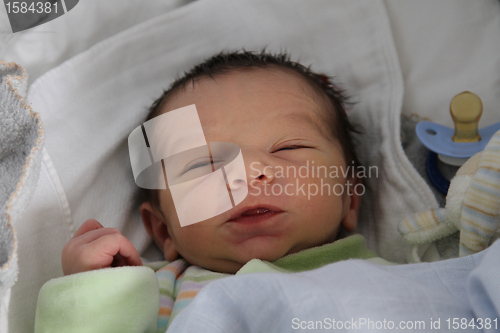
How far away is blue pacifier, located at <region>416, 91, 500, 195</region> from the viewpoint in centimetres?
98

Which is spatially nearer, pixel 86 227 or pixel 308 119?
pixel 86 227

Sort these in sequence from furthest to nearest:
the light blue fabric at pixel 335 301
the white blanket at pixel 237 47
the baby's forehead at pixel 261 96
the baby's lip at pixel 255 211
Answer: the white blanket at pixel 237 47 < the baby's forehead at pixel 261 96 < the baby's lip at pixel 255 211 < the light blue fabric at pixel 335 301

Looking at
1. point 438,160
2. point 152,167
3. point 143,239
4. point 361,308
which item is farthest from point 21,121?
point 438,160

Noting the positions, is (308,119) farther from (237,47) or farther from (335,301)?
(335,301)

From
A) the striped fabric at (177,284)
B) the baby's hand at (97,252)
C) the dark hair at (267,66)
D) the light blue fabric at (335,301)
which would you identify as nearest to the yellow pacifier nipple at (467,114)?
the dark hair at (267,66)

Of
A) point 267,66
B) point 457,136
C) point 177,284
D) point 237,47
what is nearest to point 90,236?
point 177,284

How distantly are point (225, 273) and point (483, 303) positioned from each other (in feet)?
1.49

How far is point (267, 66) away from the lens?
1028mm

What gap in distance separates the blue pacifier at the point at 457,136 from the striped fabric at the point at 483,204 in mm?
235

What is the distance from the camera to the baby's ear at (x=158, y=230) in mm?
992

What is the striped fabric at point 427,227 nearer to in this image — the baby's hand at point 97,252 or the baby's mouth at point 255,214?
the baby's mouth at point 255,214

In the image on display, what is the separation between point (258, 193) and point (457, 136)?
0.51m

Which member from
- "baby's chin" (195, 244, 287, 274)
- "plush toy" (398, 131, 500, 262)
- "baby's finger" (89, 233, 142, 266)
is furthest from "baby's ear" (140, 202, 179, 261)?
"plush toy" (398, 131, 500, 262)

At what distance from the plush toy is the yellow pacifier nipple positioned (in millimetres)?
187
